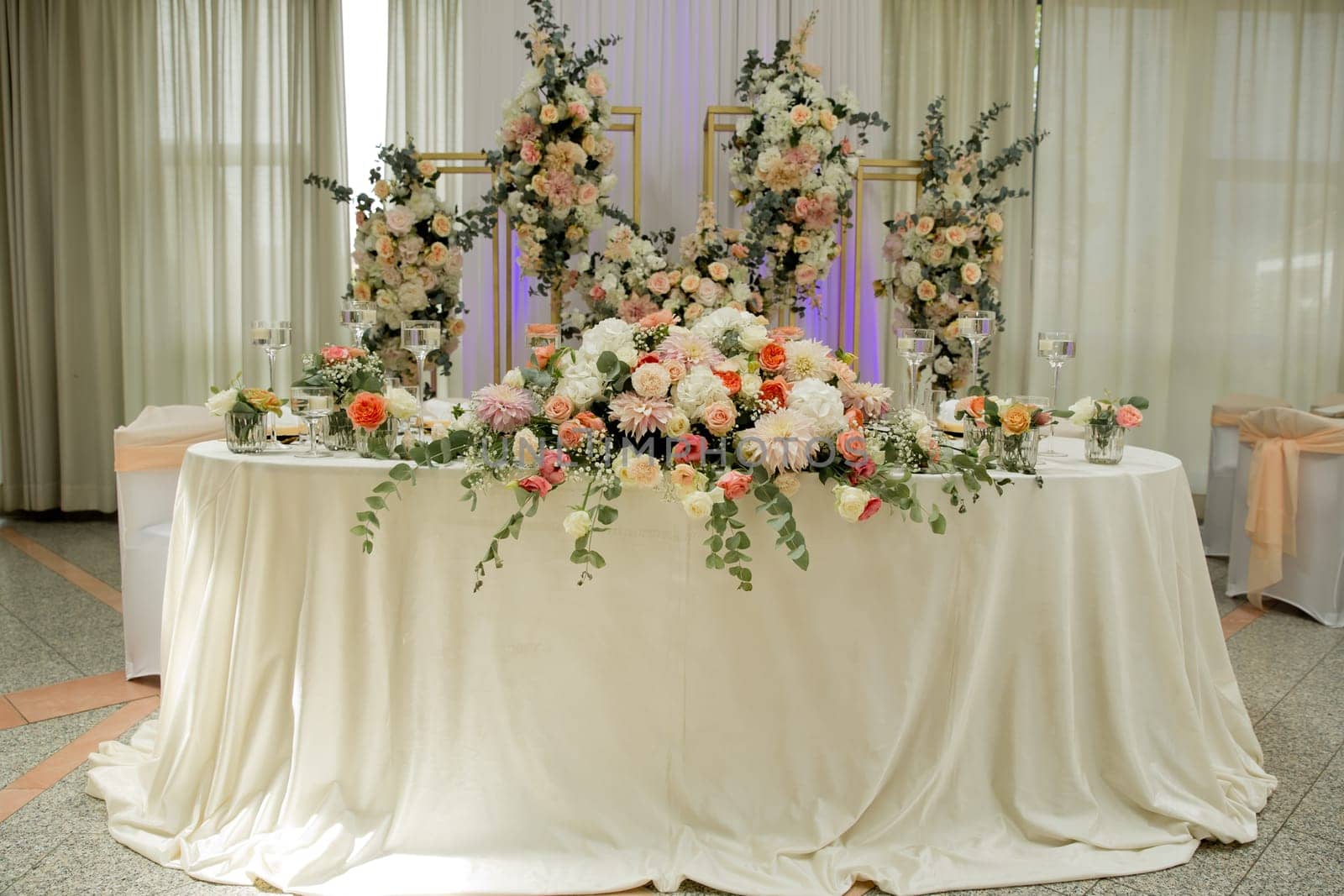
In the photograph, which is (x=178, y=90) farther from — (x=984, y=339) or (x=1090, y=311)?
(x=1090, y=311)

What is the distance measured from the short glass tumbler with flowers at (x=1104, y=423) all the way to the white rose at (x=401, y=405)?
140 centimetres

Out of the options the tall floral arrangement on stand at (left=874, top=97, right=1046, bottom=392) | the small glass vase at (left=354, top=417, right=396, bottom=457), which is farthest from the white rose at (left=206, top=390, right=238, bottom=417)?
the tall floral arrangement on stand at (left=874, top=97, right=1046, bottom=392)

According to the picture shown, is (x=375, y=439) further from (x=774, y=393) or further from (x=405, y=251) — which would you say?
(x=405, y=251)

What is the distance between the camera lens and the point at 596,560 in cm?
177

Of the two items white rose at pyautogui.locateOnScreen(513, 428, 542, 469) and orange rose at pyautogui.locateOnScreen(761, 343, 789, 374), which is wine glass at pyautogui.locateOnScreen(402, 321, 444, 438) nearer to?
white rose at pyautogui.locateOnScreen(513, 428, 542, 469)

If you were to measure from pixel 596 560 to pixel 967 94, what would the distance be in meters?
4.48

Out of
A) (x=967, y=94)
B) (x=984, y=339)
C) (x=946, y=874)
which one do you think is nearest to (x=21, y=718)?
(x=946, y=874)

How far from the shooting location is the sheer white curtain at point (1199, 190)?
5309 mm

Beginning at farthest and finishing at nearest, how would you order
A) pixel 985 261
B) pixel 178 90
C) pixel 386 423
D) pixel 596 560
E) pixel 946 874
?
pixel 178 90 < pixel 985 261 < pixel 386 423 < pixel 946 874 < pixel 596 560

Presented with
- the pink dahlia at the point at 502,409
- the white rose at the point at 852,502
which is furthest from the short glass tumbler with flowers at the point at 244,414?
the white rose at the point at 852,502

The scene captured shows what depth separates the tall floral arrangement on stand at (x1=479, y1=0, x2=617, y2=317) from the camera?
3521 mm

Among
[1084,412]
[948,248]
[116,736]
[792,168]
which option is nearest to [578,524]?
[1084,412]

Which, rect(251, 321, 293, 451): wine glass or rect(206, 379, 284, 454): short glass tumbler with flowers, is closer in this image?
rect(206, 379, 284, 454): short glass tumbler with flowers

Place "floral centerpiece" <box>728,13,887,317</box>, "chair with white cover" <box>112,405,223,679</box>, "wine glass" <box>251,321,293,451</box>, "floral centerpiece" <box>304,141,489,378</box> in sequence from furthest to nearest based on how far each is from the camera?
"floral centerpiece" <box>304,141,489,378</box>
"floral centerpiece" <box>728,13,887,317</box>
"chair with white cover" <box>112,405,223,679</box>
"wine glass" <box>251,321,293,451</box>
